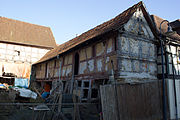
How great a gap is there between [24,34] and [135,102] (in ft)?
73.0

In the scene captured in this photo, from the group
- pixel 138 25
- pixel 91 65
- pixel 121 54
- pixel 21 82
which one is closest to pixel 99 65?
pixel 91 65

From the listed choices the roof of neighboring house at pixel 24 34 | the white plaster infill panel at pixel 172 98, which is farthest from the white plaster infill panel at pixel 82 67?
the roof of neighboring house at pixel 24 34

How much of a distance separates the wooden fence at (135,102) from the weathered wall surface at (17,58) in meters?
18.5

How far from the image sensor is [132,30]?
930 cm

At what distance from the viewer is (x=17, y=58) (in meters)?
22.2

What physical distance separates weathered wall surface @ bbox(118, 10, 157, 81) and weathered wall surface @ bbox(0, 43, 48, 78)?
17409 millimetres

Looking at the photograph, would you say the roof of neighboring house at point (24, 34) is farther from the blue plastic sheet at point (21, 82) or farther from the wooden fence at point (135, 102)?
the wooden fence at point (135, 102)

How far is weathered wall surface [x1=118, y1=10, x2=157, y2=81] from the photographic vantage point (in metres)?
8.63

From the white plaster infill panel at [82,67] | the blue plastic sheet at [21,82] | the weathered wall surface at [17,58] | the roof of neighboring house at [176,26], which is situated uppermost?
the roof of neighboring house at [176,26]

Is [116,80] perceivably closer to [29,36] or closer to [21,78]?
[21,78]

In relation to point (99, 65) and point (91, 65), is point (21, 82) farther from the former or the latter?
point (99, 65)

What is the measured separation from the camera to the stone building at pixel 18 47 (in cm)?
2138

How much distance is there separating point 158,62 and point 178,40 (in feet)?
7.80

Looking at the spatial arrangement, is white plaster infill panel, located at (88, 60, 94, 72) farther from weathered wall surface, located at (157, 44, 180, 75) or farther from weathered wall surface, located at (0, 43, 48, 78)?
weathered wall surface, located at (0, 43, 48, 78)
